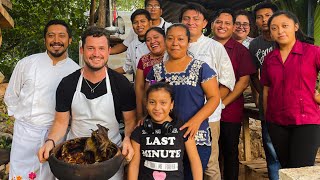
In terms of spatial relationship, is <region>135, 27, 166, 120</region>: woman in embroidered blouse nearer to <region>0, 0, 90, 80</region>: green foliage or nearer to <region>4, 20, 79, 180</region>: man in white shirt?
<region>4, 20, 79, 180</region>: man in white shirt

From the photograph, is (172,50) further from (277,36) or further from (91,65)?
(277,36)

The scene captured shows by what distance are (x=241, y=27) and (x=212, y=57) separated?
1.03 meters

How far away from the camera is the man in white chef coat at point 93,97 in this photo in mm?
2721

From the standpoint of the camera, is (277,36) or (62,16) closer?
(277,36)

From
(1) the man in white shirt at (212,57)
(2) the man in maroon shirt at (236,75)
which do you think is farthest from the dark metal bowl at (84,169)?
(2) the man in maroon shirt at (236,75)

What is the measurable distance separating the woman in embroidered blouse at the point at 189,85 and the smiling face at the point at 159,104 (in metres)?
0.13

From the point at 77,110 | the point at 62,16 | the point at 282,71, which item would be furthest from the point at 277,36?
the point at 62,16

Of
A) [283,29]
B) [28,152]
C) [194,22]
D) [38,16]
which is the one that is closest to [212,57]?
[194,22]

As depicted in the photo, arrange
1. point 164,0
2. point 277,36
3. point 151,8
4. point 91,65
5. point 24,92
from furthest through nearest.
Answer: point 164,0, point 151,8, point 24,92, point 277,36, point 91,65

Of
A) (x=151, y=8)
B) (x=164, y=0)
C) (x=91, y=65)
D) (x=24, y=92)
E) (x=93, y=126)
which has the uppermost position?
(x=164, y=0)

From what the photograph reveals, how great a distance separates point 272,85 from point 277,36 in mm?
373

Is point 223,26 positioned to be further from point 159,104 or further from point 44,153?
point 44,153

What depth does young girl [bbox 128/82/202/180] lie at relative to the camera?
2637 millimetres

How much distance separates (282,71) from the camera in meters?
2.90
